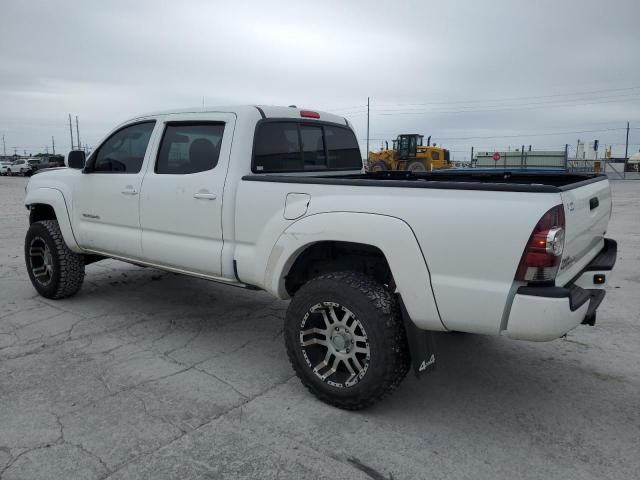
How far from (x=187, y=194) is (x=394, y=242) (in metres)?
1.86

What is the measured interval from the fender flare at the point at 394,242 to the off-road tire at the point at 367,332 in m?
0.16

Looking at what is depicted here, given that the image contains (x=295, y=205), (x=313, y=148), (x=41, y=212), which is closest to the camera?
(x=295, y=205)

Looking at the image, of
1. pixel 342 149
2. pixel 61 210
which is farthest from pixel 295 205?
Answer: pixel 61 210

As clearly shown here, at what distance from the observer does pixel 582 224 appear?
287 centimetres

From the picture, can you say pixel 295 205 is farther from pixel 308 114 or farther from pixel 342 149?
pixel 342 149

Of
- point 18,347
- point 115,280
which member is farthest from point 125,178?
point 115,280

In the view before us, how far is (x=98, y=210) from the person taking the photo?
477 centimetres

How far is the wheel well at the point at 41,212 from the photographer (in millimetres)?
5566

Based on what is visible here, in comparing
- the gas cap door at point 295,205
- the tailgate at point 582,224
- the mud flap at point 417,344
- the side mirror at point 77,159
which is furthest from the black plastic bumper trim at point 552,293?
the side mirror at point 77,159

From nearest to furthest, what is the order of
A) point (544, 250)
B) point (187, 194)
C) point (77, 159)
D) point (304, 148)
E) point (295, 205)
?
point (544, 250) < point (295, 205) < point (187, 194) < point (304, 148) < point (77, 159)

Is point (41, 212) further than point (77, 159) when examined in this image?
Yes

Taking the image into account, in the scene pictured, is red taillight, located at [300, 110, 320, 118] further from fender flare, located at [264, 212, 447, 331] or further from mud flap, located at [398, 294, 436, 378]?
mud flap, located at [398, 294, 436, 378]

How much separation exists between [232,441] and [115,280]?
4.10 meters

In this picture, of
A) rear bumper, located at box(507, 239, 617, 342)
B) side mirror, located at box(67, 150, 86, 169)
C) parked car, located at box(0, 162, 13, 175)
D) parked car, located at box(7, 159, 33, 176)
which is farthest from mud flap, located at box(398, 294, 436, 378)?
parked car, located at box(0, 162, 13, 175)
